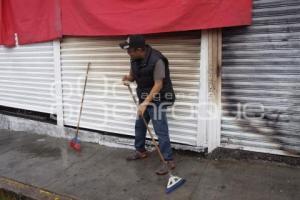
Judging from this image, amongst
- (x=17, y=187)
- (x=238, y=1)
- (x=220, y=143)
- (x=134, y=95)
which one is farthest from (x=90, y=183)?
(x=238, y=1)

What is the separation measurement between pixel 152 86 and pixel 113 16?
130 centimetres

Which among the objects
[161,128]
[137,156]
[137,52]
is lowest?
[137,156]

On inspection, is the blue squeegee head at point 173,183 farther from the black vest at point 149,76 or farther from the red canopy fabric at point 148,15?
the red canopy fabric at point 148,15

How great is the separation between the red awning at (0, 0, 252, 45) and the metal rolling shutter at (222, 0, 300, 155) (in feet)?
0.98

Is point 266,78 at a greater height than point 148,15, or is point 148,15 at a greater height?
point 148,15

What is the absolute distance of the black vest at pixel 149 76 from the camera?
15.3ft

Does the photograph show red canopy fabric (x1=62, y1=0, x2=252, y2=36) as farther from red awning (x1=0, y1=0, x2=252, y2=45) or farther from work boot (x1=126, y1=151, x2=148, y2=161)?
work boot (x1=126, y1=151, x2=148, y2=161)

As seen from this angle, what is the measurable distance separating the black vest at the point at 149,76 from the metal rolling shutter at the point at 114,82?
0.46m

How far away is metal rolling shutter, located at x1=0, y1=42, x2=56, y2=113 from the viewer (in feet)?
23.0

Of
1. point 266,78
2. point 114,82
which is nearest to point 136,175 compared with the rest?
point 114,82

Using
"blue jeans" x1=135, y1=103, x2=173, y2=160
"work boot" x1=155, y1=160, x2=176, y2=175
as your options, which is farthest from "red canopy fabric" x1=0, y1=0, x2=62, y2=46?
"work boot" x1=155, y1=160, x2=176, y2=175

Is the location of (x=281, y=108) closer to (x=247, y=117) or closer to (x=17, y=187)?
(x=247, y=117)

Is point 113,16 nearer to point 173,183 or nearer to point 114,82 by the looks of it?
point 114,82

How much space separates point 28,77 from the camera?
746 cm
